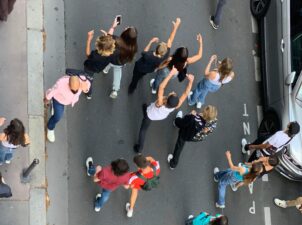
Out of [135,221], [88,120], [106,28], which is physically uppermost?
[106,28]

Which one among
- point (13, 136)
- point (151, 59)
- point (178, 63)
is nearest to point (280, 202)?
point (178, 63)

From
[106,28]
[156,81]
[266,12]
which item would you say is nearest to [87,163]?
[156,81]

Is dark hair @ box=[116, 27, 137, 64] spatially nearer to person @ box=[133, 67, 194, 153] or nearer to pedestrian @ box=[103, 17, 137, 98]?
pedestrian @ box=[103, 17, 137, 98]

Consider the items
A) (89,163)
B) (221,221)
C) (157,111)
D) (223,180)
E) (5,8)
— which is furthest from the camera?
(223,180)

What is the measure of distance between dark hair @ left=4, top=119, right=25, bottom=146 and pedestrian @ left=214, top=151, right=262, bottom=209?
3.70m

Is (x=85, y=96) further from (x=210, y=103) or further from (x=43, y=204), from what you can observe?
(x=210, y=103)

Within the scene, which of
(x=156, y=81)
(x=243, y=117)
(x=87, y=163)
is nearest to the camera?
(x=87, y=163)

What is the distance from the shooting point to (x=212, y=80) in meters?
8.20

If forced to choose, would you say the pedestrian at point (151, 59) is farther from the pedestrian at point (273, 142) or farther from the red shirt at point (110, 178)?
the pedestrian at point (273, 142)

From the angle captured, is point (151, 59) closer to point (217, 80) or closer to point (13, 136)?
A: point (217, 80)

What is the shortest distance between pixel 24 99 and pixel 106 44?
1.92m

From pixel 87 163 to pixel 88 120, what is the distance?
2.57ft

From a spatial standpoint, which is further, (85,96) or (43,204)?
(85,96)

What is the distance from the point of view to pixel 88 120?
27.1ft
